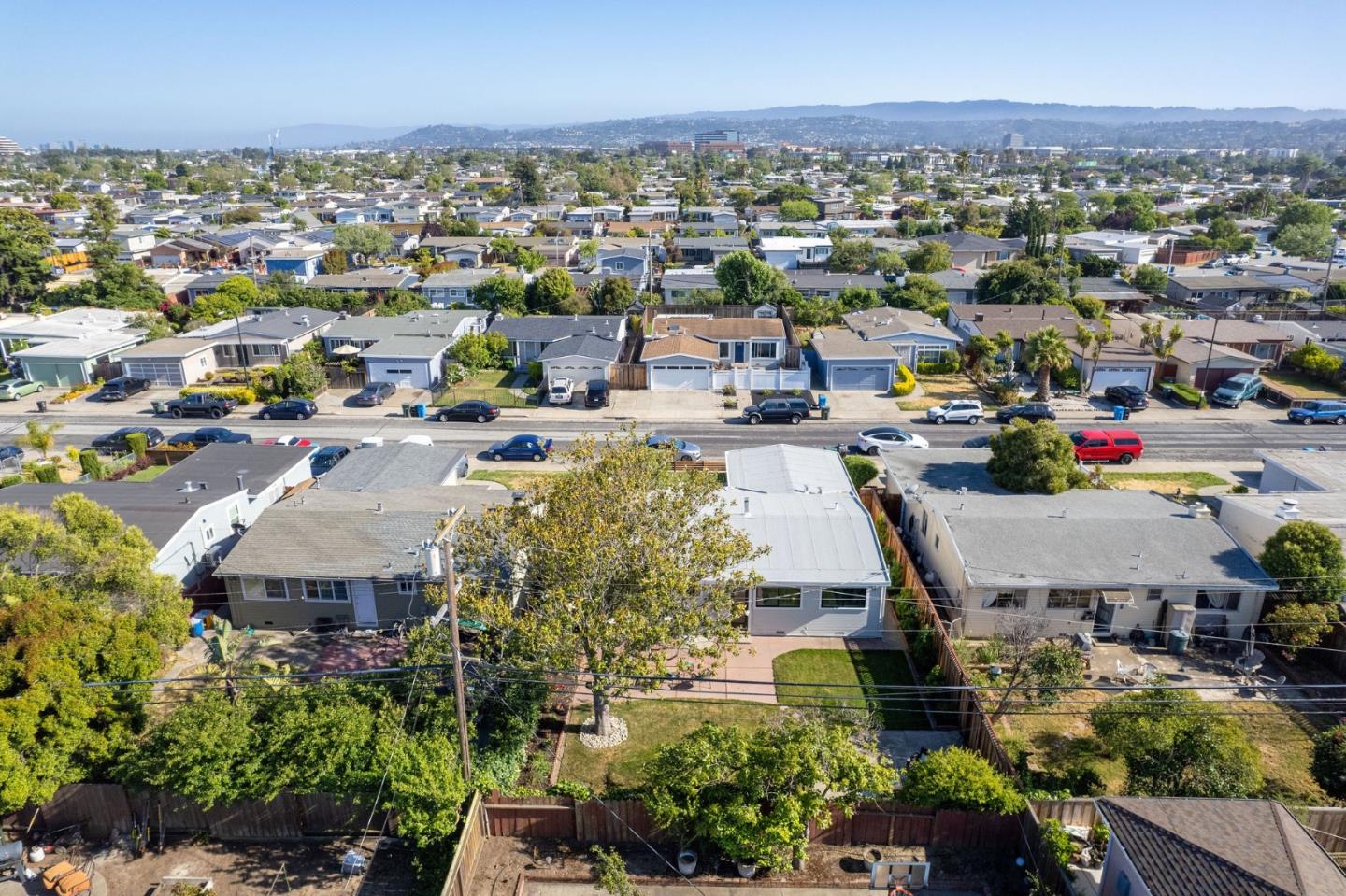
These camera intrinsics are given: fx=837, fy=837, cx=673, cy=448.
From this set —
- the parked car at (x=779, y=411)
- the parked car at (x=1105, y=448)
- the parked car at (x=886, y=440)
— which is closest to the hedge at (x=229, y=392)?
the parked car at (x=779, y=411)

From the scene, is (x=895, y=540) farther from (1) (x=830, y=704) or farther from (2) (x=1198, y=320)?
(2) (x=1198, y=320)

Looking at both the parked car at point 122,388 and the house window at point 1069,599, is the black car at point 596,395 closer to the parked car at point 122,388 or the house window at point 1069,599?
the parked car at point 122,388

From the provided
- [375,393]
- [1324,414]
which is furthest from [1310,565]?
[375,393]

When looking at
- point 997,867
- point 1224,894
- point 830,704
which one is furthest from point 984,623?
point 1224,894

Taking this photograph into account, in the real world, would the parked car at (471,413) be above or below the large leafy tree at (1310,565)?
below

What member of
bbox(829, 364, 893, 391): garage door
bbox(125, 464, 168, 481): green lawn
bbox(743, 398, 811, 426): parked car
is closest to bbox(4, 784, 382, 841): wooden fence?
bbox(125, 464, 168, 481): green lawn
